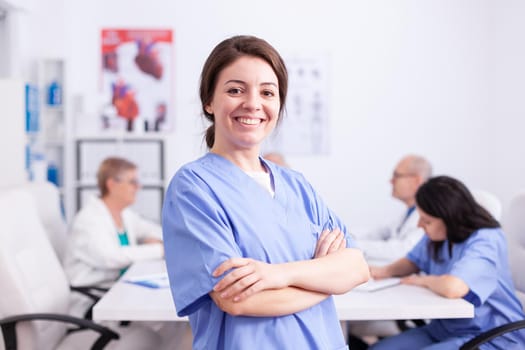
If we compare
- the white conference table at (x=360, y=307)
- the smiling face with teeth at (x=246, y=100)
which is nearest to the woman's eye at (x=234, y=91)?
the smiling face with teeth at (x=246, y=100)

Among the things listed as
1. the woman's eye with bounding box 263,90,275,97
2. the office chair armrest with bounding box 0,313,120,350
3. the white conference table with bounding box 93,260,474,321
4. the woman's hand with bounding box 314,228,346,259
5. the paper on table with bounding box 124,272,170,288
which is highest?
the woman's eye with bounding box 263,90,275,97

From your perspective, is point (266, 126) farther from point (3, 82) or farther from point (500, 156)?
point (500, 156)

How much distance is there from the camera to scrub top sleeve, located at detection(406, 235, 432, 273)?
2.34m

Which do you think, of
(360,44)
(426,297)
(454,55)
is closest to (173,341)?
(426,297)

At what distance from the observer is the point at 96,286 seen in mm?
2695

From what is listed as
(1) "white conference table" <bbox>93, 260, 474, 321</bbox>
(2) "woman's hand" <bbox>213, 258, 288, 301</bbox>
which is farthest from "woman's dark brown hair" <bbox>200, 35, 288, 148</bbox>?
(1) "white conference table" <bbox>93, 260, 474, 321</bbox>

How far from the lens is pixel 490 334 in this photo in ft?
6.05

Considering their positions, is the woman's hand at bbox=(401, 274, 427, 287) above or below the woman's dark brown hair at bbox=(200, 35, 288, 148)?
below

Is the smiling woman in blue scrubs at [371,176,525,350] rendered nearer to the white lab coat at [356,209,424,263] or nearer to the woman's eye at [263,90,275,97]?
the white lab coat at [356,209,424,263]

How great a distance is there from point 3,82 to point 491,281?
2361 millimetres

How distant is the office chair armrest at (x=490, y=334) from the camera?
6.02 feet

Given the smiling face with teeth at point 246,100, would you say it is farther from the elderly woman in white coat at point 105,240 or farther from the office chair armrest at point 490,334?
the elderly woman in white coat at point 105,240

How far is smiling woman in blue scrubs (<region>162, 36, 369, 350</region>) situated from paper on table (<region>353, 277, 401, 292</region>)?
78 cm

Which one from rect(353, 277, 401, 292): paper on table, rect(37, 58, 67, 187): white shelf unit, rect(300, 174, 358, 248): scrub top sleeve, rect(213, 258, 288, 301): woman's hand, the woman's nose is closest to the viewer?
rect(213, 258, 288, 301): woman's hand
